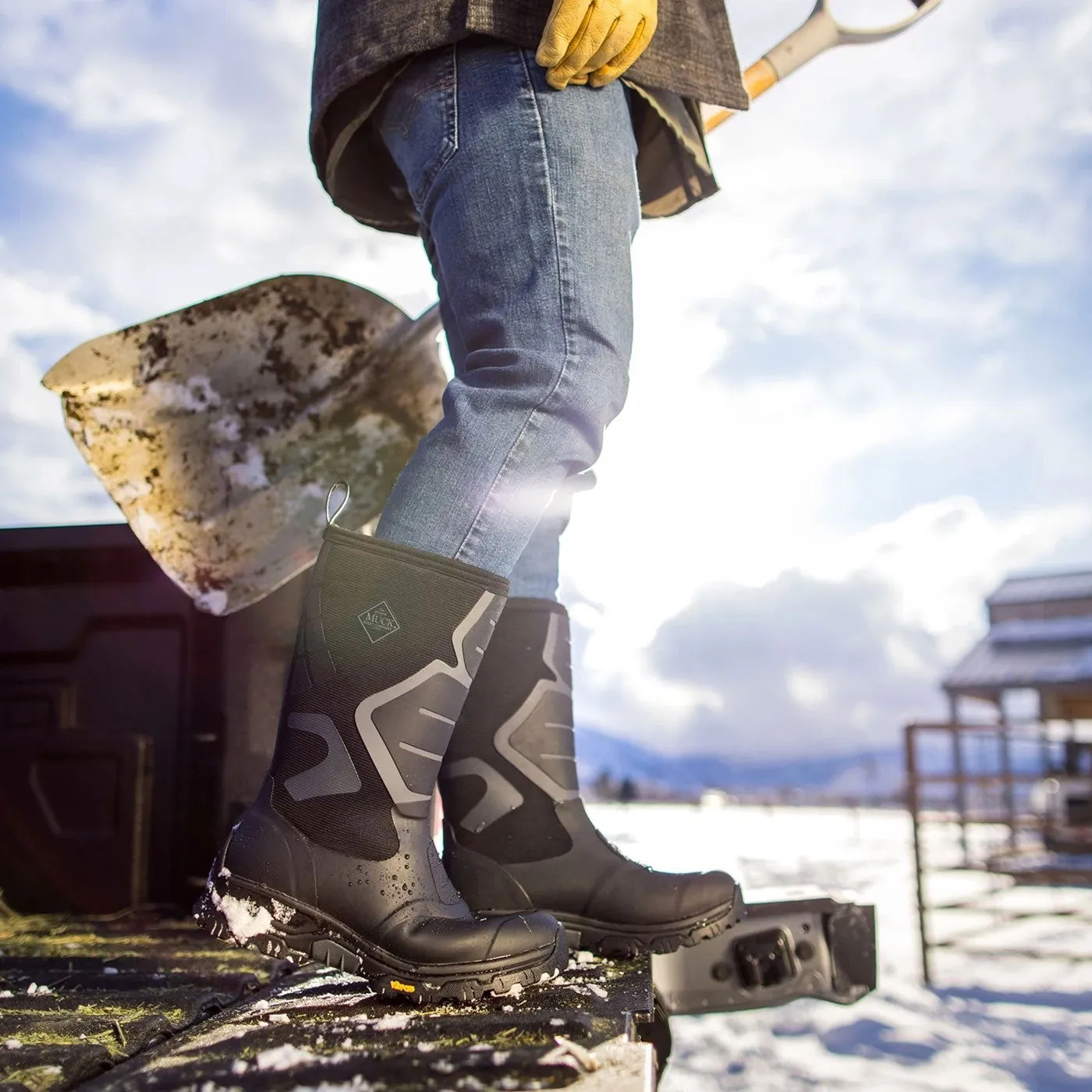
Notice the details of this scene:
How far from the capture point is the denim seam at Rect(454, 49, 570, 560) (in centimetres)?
96

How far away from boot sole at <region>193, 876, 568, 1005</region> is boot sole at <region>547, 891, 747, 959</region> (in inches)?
8.7

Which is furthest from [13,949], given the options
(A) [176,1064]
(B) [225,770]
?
(A) [176,1064]

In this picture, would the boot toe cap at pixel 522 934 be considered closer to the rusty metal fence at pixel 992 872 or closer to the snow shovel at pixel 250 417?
the snow shovel at pixel 250 417

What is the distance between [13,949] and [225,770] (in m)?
0.45

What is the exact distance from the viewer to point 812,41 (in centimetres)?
210

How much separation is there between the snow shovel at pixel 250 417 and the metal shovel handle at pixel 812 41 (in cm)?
26

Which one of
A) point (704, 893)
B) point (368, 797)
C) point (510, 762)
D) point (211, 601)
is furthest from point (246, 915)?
point (211, 601)

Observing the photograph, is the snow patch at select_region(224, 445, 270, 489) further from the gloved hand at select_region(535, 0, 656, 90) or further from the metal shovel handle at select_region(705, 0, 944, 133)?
the metal shovel handle at select_region(705, 0, 944, 133)

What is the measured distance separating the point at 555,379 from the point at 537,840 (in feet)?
1.86

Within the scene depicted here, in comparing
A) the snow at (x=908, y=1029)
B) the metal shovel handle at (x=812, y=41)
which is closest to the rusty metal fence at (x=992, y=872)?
the snow at (x=908, y=1029)

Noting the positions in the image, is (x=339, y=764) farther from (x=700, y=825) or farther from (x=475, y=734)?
(x=700, y=825)

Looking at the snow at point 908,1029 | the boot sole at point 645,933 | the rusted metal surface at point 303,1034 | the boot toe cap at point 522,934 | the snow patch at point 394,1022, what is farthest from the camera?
the snow at point 908,1029

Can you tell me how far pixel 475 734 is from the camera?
3.88ft

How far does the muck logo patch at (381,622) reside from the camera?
3.08ft
